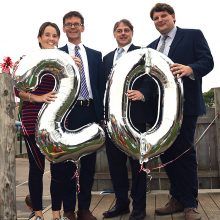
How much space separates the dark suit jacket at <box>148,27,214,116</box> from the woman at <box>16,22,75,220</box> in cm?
127

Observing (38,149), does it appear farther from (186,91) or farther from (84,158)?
(186,91)

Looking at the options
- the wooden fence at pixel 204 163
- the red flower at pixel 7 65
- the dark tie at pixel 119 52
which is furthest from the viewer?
the wooden fence at pixel 204 163

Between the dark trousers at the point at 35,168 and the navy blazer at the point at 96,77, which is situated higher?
the navy blazer at the point at 96,77

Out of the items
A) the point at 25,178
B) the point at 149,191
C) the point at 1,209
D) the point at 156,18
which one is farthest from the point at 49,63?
the point at 25,178

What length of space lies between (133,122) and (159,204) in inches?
61.9

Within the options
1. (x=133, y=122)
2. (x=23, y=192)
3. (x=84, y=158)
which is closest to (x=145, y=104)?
(x=133, y=122)

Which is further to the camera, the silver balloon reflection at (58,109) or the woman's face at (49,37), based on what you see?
the woman's face at (49,37)

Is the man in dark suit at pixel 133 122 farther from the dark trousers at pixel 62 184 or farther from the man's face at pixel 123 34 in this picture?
the dark trousers at pixel 62 184

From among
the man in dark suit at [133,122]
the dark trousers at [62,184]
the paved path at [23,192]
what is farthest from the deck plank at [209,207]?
the paved path at [23,192]

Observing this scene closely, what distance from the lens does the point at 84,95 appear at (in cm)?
417

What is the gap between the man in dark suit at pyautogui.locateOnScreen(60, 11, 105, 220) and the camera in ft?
13.6

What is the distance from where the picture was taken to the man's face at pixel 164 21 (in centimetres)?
413

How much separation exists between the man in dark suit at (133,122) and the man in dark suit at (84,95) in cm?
22

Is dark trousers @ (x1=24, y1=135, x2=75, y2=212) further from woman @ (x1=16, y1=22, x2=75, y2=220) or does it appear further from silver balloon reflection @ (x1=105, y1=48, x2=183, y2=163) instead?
silver balloon reflection @ (x1=105, y1=48, x2=183, y2=163)
